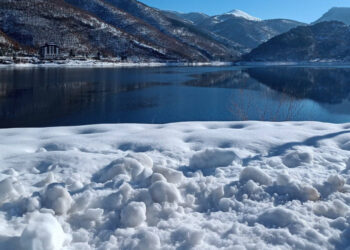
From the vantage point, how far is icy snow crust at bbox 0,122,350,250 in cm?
268

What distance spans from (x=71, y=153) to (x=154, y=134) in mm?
1704

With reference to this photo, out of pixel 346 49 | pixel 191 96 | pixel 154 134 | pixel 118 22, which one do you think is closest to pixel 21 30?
pixel 118 22

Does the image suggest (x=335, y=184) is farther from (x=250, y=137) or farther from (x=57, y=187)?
(x=57, y=187)

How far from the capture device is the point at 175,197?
3.24 meters

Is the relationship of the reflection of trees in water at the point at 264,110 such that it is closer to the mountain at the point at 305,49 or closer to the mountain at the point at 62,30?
the mountain at the point at 62,30

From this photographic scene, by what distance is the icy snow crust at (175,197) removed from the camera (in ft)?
8.80

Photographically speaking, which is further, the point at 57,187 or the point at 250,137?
the point at 250,137

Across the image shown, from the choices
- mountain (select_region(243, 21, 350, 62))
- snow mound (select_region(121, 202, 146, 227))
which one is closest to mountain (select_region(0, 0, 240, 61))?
mountain (select_region(243, 21, 350, 62))

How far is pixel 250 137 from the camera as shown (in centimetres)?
542

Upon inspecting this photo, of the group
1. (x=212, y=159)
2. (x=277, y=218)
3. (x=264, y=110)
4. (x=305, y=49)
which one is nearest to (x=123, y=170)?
(x=212, y=159)

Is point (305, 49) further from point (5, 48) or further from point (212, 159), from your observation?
point (212, 159)

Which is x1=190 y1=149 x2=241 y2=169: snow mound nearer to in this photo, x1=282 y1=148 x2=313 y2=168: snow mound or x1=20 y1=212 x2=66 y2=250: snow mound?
x1=282 y1=148 x2=313 y2=168: snow mound

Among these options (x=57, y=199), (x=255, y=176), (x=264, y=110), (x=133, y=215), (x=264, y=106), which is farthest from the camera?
(x=264, y=106)

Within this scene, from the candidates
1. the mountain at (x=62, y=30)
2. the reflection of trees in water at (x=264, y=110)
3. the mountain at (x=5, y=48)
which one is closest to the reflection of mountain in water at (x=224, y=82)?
the reflection of trees in water at (x=264, y=110)
